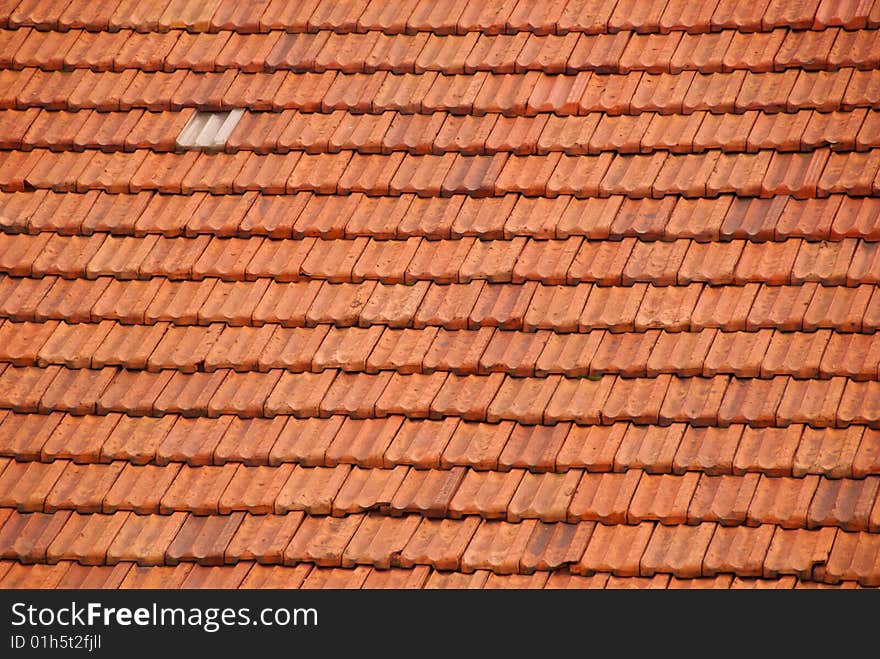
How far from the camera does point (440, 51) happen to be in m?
7.88

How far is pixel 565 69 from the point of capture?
7707mm

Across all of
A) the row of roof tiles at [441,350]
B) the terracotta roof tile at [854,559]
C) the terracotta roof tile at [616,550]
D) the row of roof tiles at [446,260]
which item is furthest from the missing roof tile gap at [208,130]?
the terracotta roof tile at [854,559]

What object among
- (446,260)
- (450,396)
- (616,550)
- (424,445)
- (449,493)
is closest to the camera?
(616,550)

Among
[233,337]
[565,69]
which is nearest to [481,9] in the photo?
[565,69]

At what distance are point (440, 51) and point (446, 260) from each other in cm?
128

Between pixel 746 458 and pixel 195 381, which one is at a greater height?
pixel 195 381

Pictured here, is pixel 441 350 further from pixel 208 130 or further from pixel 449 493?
pixel 208 130

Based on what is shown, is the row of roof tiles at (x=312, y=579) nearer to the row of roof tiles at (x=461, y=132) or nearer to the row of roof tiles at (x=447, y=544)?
the row of roof tiles at (x=447, y=544)

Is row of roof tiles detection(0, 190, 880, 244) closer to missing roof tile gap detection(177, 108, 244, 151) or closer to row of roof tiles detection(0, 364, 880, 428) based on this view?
missing roof tile gap detection(177, 108, 244, 151)

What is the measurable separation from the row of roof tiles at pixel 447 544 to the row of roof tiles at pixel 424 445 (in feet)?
0.68

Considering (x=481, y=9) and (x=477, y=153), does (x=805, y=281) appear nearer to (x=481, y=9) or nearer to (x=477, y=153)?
(x=477, y=153)

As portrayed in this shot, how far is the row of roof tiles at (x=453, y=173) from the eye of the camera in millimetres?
7148

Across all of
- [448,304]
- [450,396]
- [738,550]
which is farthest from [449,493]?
[738,550]

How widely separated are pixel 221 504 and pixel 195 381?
0.67 meters
